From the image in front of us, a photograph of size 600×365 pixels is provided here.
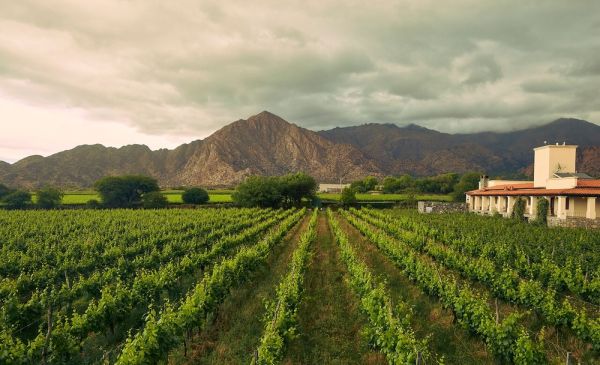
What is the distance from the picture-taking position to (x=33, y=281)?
13781 millimetres

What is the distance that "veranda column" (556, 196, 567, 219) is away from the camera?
33.5m

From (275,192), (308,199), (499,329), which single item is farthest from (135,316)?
(308,199)

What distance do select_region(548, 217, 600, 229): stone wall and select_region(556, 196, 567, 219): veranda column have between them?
0.45m

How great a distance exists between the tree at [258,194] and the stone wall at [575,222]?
146 feet

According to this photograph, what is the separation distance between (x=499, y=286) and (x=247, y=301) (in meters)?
8.90

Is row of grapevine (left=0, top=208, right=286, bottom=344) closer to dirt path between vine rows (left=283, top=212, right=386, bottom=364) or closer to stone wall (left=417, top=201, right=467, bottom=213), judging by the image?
dirt path between vine rows (left=283, top=212, right=386, bottom=364)

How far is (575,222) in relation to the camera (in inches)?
1275

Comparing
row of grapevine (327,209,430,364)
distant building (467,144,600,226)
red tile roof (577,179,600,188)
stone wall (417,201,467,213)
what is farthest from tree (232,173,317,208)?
row of grapevine (327,209,430,364)

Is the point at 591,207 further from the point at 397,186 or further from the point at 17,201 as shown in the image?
the point at 17,201

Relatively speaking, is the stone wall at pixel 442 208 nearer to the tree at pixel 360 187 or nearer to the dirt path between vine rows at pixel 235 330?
the dirt path between vine rows at pixel 235 330

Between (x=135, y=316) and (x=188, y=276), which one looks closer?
(x=135, y=316)

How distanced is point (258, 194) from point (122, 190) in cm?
3631

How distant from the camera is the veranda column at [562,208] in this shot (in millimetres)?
33484

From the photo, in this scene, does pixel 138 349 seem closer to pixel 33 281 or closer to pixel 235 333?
pixel 235 333
